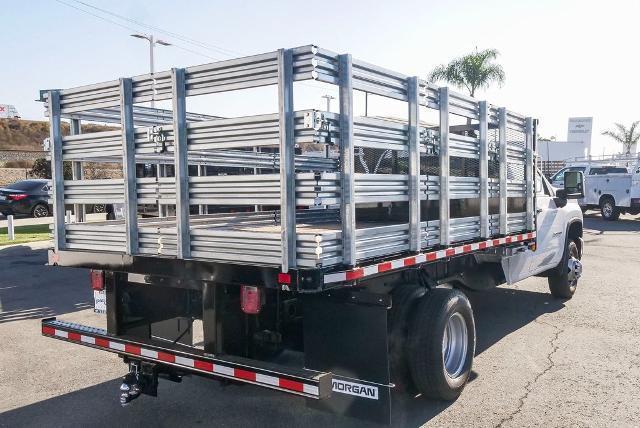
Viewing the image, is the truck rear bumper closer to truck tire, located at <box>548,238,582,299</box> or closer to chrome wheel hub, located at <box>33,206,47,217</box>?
truck tire, located at <box>548,238,582,299</box>

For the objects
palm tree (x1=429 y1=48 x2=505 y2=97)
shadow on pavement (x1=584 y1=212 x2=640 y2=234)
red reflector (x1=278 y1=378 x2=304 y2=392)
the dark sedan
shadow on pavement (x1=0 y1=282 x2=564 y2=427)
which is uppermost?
palm tree (x1=429 y1=48 x2=505 y2=97)

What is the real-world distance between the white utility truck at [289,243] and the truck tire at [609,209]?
732 inches

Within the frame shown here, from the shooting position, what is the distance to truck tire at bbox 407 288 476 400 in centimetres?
429

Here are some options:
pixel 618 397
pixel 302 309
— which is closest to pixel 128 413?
pixel 302 309

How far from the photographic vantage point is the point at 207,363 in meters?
3.74

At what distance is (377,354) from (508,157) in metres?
2.80

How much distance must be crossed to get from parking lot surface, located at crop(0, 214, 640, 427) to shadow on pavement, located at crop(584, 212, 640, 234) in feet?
37.7

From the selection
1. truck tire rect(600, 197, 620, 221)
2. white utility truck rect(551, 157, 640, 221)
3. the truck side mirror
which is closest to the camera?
the truck side mirror

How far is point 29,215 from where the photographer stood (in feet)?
70.7

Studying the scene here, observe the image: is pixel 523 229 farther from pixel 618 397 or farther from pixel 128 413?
pixel 128 413

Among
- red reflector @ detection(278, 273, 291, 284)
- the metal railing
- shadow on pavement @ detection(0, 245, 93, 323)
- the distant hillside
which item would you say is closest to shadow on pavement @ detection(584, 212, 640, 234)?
shadow on pavement @ detection(0, 245, 93, 323)

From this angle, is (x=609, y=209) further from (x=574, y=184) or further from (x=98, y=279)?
(x=98, y=279)

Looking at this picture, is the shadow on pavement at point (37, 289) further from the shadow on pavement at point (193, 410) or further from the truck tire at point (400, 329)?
the truck tire at point (400, 329)

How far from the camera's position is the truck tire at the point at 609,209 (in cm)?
2142
